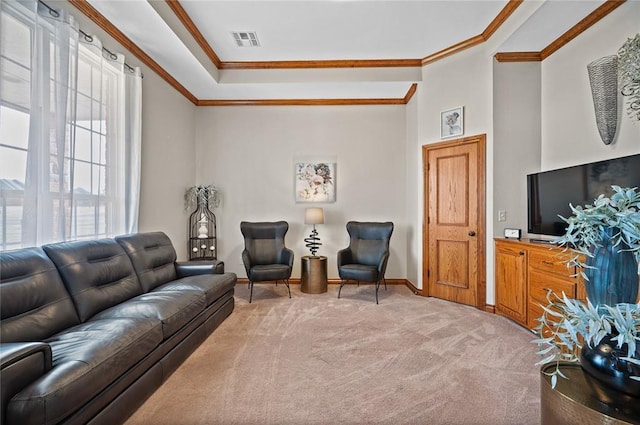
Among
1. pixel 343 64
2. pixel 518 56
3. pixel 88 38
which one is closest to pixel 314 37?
pixel 343 64

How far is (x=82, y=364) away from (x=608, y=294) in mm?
2222

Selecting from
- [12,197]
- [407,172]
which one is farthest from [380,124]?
[12,197]

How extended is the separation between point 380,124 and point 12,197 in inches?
175

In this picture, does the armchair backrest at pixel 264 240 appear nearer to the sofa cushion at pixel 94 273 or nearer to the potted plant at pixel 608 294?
the sofa cushion at pixel 94 273

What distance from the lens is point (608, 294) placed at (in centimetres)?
120

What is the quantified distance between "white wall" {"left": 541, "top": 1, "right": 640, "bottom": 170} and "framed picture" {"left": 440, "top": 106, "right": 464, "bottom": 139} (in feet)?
2.81

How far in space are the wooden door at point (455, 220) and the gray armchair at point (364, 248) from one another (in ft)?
1.91

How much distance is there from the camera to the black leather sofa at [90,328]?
129 cm

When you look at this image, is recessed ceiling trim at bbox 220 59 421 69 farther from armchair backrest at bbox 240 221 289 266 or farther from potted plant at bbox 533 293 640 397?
potted plant at bbox 533 293 640 397

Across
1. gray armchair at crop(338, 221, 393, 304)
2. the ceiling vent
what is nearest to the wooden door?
gray armchair at crop(338, 221, 393, 304)

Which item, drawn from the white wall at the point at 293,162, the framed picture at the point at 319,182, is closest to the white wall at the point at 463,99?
the white wall at the point at 293,162

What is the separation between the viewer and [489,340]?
288cm

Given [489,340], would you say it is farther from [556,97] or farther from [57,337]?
[57,337]

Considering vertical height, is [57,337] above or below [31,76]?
below
